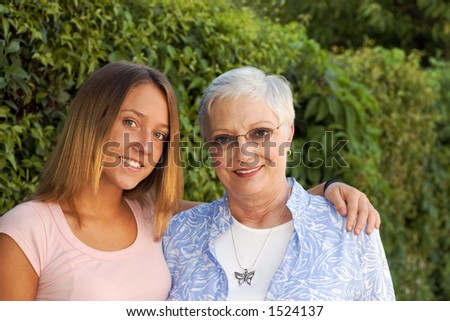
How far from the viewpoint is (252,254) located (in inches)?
124

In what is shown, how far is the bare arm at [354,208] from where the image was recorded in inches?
118

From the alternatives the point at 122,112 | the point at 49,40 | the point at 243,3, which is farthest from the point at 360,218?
the point at 243,3

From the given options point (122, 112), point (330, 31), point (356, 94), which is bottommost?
point (330, 31)

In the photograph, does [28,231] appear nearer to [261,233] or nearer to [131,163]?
[131,163]

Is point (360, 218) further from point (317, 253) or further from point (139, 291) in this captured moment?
point (139, 291)

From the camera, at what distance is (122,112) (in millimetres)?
3039

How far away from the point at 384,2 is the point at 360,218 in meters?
10.4

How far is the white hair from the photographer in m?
3.12

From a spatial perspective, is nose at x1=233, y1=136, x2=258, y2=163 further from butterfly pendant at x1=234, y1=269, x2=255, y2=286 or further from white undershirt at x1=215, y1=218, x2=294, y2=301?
butterfly pendant at x1=234, y1=269, x2=255, y2=286

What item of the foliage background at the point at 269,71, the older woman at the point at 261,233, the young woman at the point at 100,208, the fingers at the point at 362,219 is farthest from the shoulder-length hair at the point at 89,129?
the fingers at the point at 362,219

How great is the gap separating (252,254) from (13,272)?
940 mm

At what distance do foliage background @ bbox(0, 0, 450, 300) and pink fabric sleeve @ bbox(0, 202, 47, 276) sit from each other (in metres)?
0.72

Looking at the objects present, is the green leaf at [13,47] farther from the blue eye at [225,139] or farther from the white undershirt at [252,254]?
the white undershirt at [252,254]

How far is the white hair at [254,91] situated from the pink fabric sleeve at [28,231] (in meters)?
0.81
